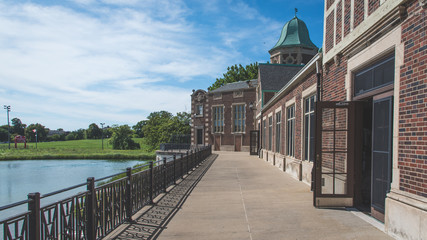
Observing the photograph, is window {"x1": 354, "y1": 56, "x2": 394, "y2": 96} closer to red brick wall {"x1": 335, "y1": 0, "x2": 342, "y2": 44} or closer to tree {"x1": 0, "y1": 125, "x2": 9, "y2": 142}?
red brick wall {"x1": 335, "y1": 0, "x2": 342, "y2": 44}

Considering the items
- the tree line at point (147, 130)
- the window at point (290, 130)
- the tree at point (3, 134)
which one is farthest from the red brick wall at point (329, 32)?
the tree at point (3, 134)

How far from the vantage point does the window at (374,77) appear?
5298 mm

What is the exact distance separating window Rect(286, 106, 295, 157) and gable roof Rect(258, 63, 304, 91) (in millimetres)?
11715

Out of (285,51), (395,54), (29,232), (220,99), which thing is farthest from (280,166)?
(285,51)

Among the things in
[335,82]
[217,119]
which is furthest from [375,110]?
[217,119]

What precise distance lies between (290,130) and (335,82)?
6.16 meters

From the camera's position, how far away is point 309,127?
10281mm

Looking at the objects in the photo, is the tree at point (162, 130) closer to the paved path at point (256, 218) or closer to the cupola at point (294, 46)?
the cupola at point (294, 46)

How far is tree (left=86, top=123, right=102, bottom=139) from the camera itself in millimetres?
155375

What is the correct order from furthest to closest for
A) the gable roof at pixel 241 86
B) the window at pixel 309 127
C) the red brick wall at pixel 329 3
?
the gable roof at pixel 241 86
the window at pixel 309 127
the red brick wall at pixel 329 3

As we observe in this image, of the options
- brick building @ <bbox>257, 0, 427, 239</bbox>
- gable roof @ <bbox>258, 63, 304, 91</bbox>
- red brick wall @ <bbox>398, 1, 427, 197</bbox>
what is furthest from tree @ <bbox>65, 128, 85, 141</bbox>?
red brick wall @ <bbox>398, 1, 427, 197</bbox>

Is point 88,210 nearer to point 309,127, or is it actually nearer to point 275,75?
point 309,127

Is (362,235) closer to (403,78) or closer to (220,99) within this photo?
(403,78)

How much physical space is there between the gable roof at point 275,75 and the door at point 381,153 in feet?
66.2
